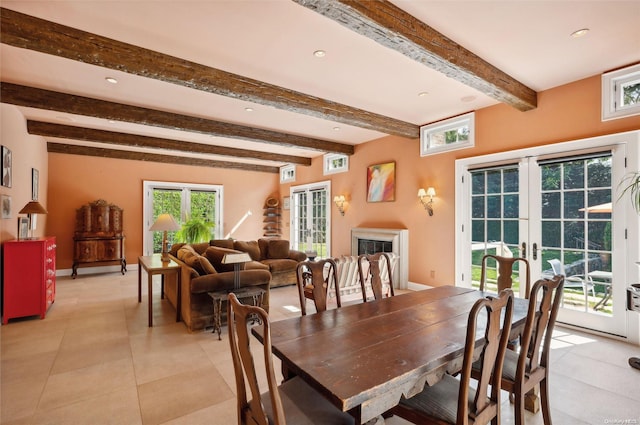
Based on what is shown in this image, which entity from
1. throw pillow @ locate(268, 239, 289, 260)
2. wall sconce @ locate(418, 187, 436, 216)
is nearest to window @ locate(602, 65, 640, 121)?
wall sconce @ locate(418, 187, 436, 216)

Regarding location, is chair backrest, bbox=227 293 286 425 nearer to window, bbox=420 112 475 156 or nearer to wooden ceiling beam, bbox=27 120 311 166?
window, bbox=420 112 475 156

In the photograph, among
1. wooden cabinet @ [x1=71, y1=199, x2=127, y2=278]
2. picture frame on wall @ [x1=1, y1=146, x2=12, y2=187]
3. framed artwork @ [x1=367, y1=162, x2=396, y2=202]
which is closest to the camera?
picture frame on wall @ [x1=1, y1=146, x2=12, y2=187]

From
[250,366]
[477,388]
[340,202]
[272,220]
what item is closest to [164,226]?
[340,202]

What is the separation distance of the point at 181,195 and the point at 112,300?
3.79 m

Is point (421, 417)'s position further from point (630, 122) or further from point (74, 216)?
point (74, 216)

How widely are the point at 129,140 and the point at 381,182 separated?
4.90 m

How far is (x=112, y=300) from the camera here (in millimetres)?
4695

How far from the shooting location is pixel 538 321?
1668 millimetres

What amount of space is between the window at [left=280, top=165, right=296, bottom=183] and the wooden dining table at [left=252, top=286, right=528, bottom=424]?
22.6ft

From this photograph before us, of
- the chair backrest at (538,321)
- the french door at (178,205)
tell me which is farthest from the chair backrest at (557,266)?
the french door at (178,205)

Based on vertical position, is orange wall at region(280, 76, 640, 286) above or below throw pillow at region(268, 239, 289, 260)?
above

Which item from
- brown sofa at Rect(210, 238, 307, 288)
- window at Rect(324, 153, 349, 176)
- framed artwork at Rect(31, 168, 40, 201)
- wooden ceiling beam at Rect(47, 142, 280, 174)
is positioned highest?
wooden ceiling beam at Rect(47, 142, 280, 174)

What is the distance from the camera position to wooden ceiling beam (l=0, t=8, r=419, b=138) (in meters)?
2.34

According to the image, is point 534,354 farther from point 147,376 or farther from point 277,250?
point 277,250
